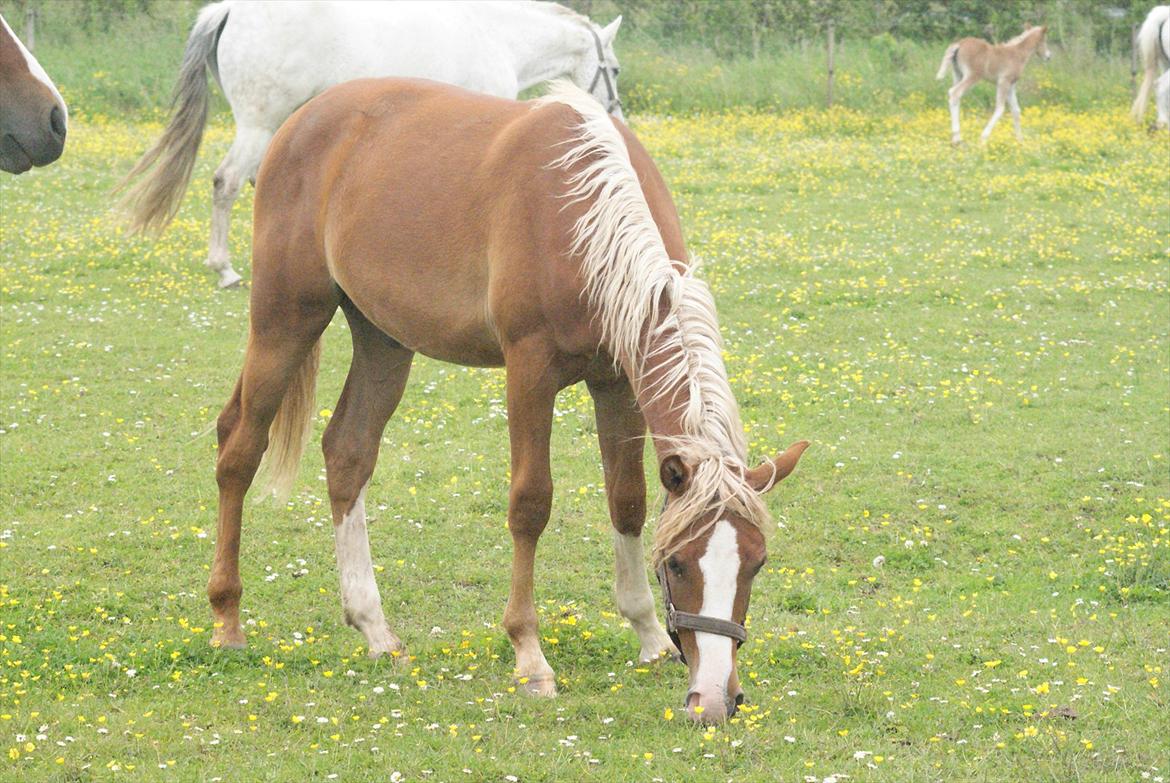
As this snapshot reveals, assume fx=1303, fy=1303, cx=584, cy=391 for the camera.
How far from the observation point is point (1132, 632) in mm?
5445

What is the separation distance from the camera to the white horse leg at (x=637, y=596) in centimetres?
515

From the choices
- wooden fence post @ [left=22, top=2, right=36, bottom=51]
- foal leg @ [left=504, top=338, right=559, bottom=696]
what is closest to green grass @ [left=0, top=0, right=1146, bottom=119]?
wooden fence post @ [left=22, top=2, right=36, bottom=51]

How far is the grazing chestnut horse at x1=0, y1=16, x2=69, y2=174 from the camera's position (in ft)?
13.6

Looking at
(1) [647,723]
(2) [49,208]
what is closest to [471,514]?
(1) [647,723]

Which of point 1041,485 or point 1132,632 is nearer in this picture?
point 1132,632

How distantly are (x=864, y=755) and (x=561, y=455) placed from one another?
162 inches

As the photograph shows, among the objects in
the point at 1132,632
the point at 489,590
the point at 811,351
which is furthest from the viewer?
the point at 811,351

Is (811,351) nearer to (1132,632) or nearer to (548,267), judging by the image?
(1132,632)

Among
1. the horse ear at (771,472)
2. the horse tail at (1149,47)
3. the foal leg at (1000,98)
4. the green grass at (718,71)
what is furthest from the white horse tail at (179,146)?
the horse tail at (1149,47)

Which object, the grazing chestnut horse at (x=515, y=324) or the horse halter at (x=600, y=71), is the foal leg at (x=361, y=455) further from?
the horse halter at (x=600, y=71)

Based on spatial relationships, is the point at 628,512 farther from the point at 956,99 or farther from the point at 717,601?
the point at 956,99

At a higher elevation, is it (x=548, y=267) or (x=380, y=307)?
(x=548, y=267)

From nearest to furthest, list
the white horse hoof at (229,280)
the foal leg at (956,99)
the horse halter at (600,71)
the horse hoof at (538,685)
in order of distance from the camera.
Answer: the horse hoof at (538,685) < the white horse hoof at (229,280) < the horse halter at (600,71) < the foal leg at (956,99)

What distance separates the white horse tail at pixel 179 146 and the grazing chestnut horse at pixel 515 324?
5.59m
